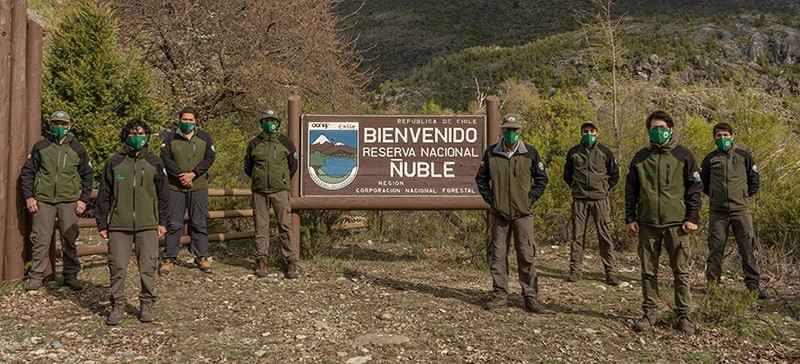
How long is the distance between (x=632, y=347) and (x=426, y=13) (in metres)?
68.9

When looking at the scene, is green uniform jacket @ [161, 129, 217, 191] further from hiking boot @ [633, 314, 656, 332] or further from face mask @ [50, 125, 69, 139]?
hiking boot @ [633, 314, 656, 332]

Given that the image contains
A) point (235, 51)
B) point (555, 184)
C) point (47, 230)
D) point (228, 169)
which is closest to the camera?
point (47, 230)

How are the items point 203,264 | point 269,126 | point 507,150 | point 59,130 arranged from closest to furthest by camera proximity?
point 507,150 → point 59,130 → point 269,126 → point 203,264

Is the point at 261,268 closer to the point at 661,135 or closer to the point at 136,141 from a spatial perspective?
the point at 136,141

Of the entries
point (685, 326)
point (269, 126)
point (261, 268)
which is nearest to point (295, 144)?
point (269, 126)

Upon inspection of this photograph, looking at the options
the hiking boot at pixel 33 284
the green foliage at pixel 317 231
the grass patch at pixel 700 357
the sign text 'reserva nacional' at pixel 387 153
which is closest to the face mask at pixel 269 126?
the sign text 'reserva nacional' at pixel 387 153

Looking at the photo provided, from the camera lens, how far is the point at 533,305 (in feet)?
18.0

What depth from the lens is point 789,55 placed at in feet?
140

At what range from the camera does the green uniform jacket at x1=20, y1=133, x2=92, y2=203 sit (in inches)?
223

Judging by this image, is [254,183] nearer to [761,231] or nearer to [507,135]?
[507,135]

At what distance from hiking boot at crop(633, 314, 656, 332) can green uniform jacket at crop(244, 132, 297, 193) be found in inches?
164

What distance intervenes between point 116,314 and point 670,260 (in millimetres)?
5018

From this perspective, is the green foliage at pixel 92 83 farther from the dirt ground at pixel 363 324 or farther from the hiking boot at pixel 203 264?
the hiking boot at pixel 203 264

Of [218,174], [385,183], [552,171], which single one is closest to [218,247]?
[218,174]
